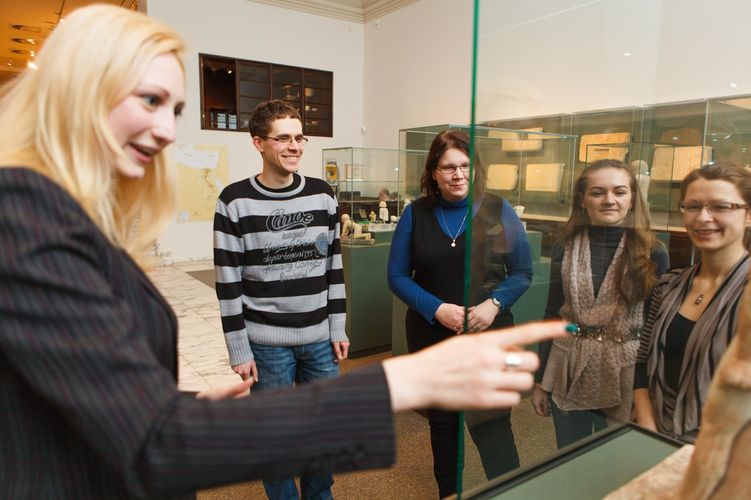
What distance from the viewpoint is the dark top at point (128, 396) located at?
1.84 ft

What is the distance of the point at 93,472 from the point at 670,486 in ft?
3.19

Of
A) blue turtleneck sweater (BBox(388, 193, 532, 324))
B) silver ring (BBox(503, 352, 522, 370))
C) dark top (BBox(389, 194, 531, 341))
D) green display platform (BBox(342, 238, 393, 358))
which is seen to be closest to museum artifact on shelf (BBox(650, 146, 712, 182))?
silver ring (BBox(503, 352, 522, 370))

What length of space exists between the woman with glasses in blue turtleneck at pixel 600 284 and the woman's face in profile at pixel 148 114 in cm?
83

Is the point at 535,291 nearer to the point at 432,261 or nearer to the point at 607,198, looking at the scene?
the point at 607,198

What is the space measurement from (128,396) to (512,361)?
456 millimetres

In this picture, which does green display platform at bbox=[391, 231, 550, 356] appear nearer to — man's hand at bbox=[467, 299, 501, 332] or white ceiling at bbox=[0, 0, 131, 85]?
man's hand at bbox=[467, 299, 501, 332]

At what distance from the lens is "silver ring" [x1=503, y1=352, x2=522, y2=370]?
0.62 metres

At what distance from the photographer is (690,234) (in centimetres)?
99

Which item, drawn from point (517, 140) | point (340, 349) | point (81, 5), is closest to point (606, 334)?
point (517, 140)

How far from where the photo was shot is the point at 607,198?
1.08 meters

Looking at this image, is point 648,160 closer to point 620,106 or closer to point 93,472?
point 620,106

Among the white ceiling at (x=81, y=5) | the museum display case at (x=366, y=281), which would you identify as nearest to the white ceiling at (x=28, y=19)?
the white ceiling at (x=81, y=5)

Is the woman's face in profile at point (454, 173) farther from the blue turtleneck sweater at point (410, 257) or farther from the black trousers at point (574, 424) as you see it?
the black trousers at point (574, 424)

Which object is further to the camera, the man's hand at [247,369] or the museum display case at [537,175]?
the man's hand at [247,369]
